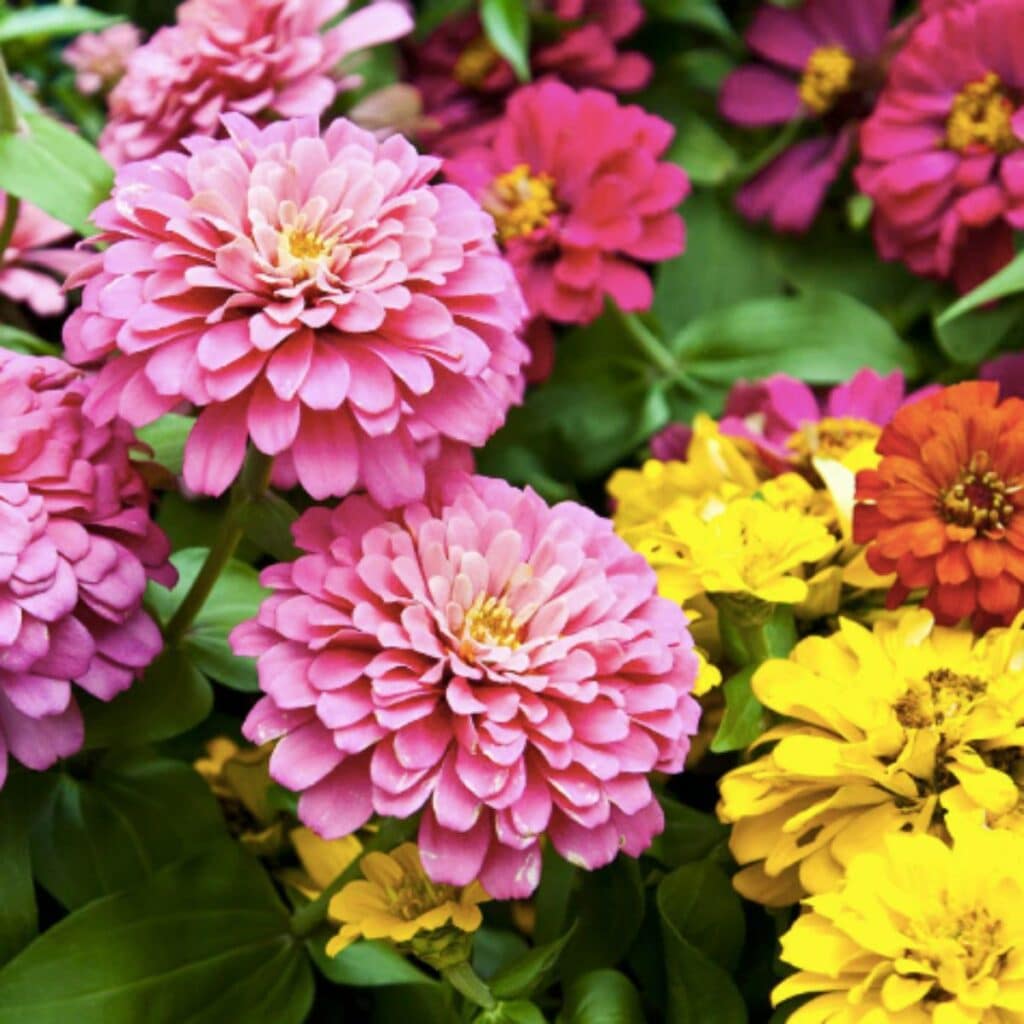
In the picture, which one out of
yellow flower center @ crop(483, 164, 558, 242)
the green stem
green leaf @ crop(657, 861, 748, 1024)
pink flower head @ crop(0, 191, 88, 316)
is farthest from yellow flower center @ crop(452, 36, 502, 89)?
green leaf @ crop(657, 861, 748, 1024)

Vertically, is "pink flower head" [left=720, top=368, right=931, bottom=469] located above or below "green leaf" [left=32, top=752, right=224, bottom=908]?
above

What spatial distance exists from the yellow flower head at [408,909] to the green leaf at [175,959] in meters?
0.09

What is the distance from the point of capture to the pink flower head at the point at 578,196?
2.28ft

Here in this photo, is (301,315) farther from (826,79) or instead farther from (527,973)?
(826,79)

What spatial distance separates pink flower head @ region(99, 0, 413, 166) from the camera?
65 centimetres

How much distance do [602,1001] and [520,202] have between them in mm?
379

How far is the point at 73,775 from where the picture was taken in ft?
1.94

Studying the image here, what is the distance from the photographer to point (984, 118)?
2.40 ft

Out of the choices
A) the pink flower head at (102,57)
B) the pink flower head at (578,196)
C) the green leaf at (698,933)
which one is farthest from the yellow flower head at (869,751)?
the pink flower head at (102,57)

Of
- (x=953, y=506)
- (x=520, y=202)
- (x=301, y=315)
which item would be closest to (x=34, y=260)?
(x=520, y=202)

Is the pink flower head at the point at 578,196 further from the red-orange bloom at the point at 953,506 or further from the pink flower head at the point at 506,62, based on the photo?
the red-orange bloom at the point at 953,506

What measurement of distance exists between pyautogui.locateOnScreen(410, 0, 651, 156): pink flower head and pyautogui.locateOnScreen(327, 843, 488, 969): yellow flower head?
0.46 meters

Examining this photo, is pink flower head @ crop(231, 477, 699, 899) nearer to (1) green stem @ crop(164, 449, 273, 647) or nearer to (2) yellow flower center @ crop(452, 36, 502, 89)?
(1) green stem @ crop(164, 449, 273, 647)

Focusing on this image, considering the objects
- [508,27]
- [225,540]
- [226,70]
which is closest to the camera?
[225,540]
